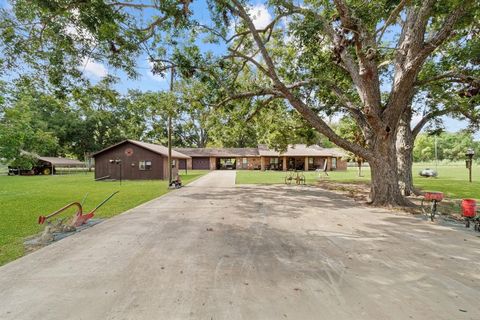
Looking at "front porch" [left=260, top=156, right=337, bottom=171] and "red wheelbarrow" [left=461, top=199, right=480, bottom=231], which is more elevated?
"front porch" [left=260, top=156, right=337, bottom=171]

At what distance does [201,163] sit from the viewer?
45688 mm

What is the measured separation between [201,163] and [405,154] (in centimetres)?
3671

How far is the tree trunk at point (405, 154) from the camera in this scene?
495 inches

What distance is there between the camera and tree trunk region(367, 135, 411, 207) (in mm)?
9297

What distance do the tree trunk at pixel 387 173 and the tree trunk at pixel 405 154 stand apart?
150 inches

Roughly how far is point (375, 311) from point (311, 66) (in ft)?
36.3

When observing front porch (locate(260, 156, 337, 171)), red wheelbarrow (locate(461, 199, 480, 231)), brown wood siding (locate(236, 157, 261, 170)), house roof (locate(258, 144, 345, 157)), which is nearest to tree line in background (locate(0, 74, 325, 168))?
red wheelbarrow (locate(461, 199, 480, 231))

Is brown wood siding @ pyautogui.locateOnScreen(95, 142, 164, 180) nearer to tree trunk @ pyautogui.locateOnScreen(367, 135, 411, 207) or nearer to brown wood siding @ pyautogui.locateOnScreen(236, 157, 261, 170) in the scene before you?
tree trunk @ pyautogui.locateOnScreen(367, 135, 411, 207)

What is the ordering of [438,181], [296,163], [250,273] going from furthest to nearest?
[296,163], [438,181], [250,273]

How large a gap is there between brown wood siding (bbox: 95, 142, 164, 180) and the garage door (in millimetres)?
21251

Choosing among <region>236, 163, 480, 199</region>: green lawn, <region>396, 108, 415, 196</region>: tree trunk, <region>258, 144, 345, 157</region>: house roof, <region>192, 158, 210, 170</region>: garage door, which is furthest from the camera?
<region>192, 158, 210, 170</region>: garage door

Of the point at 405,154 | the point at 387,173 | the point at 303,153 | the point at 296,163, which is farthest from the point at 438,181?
the point at 296,163

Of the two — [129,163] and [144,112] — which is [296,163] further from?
[144,112]

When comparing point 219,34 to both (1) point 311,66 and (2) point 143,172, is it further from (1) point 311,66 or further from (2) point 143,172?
(2) point 143,172
